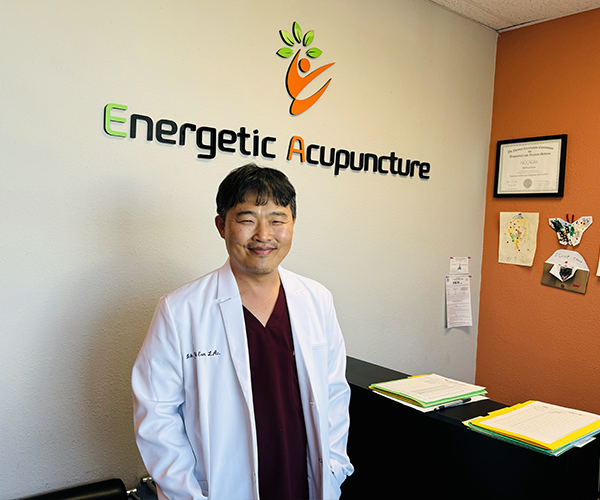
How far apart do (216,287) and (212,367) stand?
24 cm

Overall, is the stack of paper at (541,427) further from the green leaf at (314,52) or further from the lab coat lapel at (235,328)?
the green leaf at (314,52)

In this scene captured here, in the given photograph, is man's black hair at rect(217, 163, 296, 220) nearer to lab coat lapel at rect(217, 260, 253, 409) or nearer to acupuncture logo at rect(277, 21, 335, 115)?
lab coat lapel at rect(217, 260, 253, 409)

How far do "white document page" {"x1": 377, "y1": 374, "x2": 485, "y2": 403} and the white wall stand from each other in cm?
74

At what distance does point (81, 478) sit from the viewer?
1.93 meters

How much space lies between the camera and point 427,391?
1.93m

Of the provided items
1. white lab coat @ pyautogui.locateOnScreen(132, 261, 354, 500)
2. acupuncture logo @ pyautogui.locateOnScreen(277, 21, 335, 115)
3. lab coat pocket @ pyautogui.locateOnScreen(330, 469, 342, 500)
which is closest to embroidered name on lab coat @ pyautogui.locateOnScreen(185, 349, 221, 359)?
white lab coat @ pyautogui.locateOnScreen(132, 261, 354, 500)

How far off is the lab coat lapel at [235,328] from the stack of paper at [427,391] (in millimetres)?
665

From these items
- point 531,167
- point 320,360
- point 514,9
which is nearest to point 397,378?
point 320,360

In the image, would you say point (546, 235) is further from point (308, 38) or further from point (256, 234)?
point (256, 234)

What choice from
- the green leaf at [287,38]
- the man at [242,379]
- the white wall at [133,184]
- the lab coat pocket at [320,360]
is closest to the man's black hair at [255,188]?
the man at [242,379]

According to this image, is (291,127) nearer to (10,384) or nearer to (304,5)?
(304,5)

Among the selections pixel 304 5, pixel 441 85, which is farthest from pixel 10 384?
pixel 441 85

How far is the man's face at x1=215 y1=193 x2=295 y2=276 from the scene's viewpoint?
1537mm

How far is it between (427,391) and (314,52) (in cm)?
164
